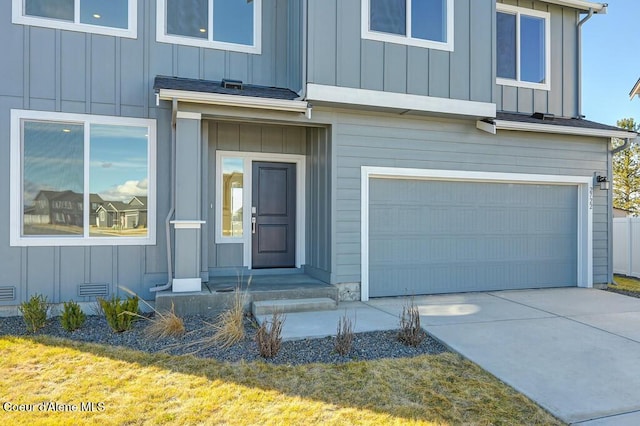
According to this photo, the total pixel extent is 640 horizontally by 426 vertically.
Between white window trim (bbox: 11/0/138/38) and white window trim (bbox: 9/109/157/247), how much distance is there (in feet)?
3.93

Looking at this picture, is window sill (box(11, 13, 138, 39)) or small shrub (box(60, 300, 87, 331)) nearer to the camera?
small shrub (box(60, 300, 87, 331))

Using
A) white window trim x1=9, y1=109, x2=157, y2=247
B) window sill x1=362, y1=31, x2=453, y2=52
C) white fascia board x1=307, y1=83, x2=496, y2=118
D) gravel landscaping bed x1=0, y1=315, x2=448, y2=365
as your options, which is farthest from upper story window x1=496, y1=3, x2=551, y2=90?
white window trim x1=9, y1=109, x2=157, y2=247

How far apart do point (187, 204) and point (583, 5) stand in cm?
848

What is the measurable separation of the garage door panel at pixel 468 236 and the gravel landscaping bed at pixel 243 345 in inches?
87.3

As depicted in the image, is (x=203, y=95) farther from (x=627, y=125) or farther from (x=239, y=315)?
(x=627, y=125)

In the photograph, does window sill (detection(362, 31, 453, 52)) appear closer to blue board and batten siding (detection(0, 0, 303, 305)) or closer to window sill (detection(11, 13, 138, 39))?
blue board and batten siding (detection(0, 0, 303, 305))

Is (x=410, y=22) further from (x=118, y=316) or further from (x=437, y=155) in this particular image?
(x=118, y=316)

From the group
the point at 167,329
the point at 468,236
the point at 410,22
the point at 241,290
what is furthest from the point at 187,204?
the point at 468,236

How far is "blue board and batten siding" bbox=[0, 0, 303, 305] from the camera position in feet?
18.9

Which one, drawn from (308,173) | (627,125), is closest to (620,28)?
(627,125)

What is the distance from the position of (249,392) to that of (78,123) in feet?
15.2

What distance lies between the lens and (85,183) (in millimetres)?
6000

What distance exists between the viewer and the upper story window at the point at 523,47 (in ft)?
27.1

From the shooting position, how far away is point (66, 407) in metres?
3.13
